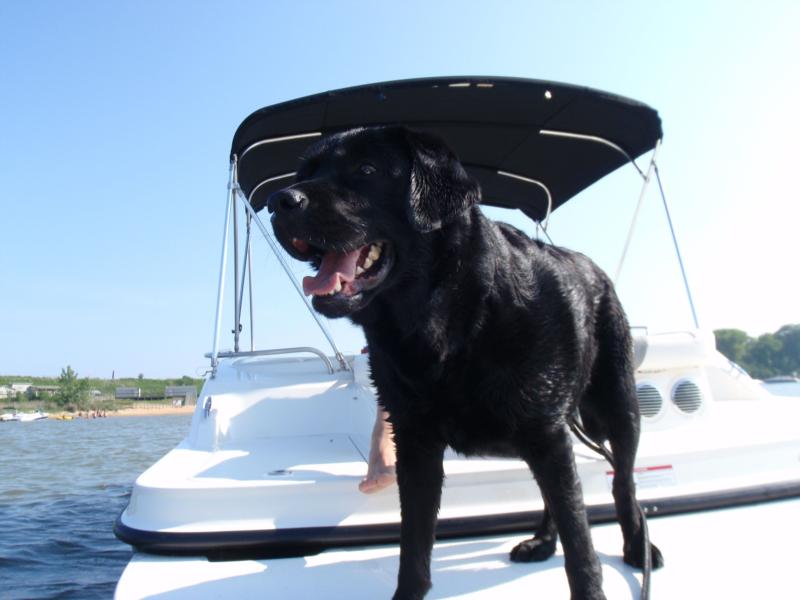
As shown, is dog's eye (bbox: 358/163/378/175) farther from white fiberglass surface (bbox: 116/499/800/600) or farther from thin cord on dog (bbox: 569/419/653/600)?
white fiberglass surface (bbox: 116/499/800/600)

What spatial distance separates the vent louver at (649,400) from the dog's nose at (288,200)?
8.83 feet

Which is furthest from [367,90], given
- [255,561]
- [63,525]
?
[63,525]

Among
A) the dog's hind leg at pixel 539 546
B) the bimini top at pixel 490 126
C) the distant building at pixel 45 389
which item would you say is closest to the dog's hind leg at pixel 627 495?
the dog's hind leg at pixel 539 546

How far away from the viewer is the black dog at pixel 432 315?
5.30 feet

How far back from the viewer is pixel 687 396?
3531mm

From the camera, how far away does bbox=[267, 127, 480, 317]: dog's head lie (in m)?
1.53

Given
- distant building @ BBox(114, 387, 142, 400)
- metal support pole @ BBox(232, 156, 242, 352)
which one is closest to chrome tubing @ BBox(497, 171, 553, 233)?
metal support pole @ BBox(232, 156, 242, 352)

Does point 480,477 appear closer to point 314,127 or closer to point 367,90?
point 367,90

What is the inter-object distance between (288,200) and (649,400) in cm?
282

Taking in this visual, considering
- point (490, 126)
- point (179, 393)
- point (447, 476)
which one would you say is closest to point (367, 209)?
point (447, 476)

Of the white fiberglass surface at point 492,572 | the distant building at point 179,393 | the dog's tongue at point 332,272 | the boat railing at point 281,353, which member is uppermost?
the dog's tongue at point 332,272

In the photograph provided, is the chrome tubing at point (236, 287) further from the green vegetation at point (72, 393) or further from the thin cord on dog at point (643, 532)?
the green vegetation at point (72, 393)

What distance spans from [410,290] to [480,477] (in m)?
1.21

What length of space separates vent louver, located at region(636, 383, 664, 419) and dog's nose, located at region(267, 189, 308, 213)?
8.83ft
